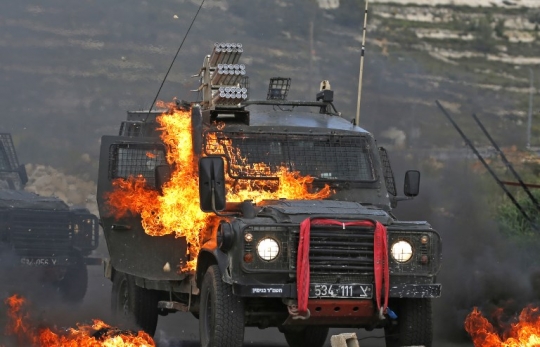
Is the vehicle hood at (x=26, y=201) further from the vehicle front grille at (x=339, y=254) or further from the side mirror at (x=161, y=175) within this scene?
the vehicle front grille at (x=339, y=254)

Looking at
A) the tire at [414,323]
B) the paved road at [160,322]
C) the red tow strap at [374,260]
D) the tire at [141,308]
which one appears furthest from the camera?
the tire at [141,308]

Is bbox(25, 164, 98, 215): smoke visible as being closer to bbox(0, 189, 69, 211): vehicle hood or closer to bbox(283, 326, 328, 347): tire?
bbox(0, 189, 69, 211): vehicle hood

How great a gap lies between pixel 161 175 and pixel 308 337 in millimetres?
3132

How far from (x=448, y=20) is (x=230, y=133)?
52.4 ft

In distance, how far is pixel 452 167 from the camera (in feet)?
71.5

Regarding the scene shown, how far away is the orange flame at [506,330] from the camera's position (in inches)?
498

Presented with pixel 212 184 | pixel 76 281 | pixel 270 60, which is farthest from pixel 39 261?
pixel 270 60

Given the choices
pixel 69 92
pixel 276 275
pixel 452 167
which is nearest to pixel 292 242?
pixel 276 275

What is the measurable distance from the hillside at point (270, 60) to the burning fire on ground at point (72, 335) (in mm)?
13032

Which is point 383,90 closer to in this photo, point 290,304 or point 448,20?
point 448,20

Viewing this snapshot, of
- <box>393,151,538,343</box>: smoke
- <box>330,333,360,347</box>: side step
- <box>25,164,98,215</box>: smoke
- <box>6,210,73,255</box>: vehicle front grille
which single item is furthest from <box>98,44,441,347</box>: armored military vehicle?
<box>25,164,98,215</box>: smoke

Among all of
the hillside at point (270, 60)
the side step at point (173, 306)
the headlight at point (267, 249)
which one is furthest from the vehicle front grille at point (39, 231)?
the headlight at point (267, 249)

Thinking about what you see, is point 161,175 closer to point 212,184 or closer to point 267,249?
point 212,184

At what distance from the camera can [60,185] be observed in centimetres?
3003
